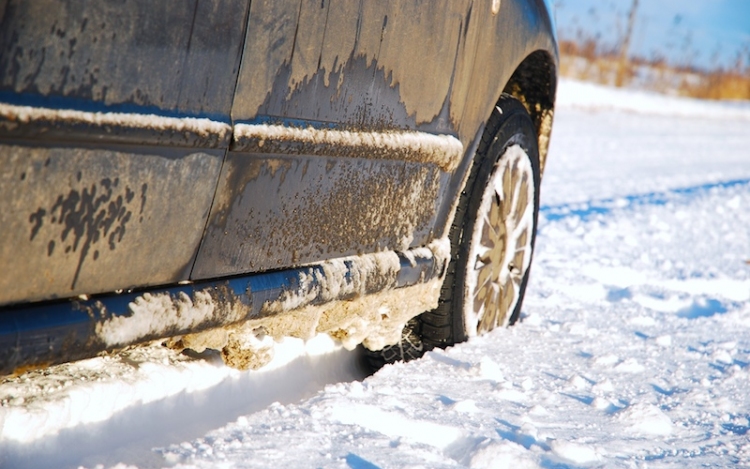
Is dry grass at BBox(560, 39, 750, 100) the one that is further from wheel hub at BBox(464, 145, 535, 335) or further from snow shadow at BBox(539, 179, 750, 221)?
wheel hub at BBox(464, 145, 535, 335)

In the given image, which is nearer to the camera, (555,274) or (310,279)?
(310,279)

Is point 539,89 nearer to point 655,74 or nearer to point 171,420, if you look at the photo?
point 171,420

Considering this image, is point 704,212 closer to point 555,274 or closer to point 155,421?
point 555,274

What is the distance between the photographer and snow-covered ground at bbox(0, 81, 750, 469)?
4.96 ft

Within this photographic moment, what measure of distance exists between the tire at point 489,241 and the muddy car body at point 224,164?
177 millimetres

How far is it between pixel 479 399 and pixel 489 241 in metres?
0.62

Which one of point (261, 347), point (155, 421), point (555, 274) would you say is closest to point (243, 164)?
point (261, 347)

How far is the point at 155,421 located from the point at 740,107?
78.0ft

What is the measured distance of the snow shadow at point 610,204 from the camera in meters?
5.36

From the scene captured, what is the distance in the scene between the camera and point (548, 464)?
1.64m

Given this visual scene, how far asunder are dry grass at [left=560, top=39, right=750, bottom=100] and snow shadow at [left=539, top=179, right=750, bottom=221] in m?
14.3

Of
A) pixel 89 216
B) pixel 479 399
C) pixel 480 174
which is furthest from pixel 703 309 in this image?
pixel 89 216

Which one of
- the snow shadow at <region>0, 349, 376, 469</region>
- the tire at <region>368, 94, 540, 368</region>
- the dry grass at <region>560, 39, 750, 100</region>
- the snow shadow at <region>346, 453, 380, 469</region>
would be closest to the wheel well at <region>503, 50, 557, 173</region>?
the tire at <region>368, 94, 540, 368</region>

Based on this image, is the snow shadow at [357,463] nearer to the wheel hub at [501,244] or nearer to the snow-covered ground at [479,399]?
the snow-covered ground at [479,399]
